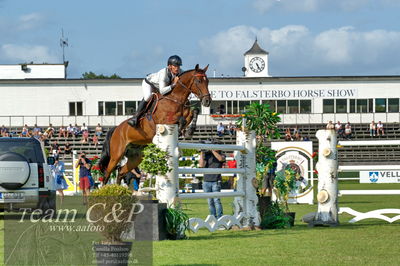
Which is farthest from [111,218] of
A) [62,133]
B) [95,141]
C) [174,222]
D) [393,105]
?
[393,105]

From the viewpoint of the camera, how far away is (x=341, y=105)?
7519cm

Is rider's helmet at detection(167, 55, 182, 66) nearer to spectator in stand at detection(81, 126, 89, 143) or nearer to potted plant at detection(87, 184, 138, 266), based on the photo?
potted plant at detection(87, 184, 138, 266)

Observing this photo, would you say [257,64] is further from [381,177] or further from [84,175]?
[381,177]

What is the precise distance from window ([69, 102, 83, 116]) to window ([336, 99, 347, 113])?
21.8 meters

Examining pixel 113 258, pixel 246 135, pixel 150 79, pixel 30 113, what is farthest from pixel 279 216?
pixel 30 113

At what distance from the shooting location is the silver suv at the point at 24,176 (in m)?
17.1

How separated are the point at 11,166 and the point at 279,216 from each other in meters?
5.47

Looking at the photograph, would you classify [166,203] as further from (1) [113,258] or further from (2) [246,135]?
(1) [113,258]

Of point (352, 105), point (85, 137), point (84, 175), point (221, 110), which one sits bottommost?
point (84, 175)

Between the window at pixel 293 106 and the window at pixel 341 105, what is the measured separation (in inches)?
137

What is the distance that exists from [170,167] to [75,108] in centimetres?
6165

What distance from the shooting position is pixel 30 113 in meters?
72.9

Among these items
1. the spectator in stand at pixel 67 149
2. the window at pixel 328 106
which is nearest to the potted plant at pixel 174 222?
the spectator in stand at pixel 67 149

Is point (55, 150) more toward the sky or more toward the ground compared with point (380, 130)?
more toward the ground
